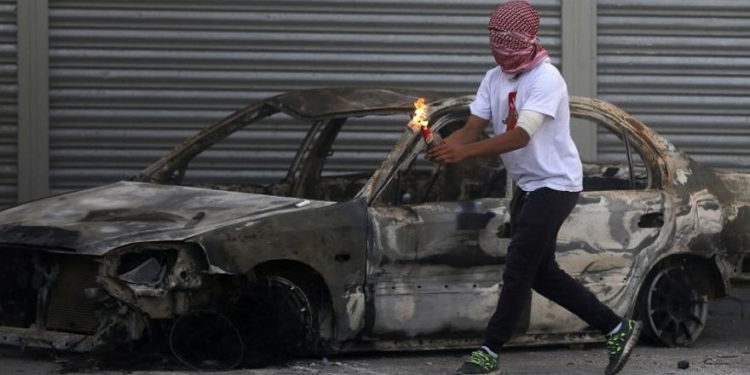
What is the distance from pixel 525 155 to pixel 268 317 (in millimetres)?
1442

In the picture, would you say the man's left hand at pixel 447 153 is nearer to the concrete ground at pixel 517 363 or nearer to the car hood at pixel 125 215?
the car hood at pixel 125 215

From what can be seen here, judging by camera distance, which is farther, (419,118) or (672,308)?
(672,308)

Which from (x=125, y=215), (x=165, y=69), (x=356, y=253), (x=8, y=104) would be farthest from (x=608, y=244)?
(x=8, y=104)

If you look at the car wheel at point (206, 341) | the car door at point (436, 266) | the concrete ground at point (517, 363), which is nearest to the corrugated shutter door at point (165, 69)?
the concrete ground at point (517, 363)

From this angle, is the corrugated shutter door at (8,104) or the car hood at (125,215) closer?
the car hood at (125,215)

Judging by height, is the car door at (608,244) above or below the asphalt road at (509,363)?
above

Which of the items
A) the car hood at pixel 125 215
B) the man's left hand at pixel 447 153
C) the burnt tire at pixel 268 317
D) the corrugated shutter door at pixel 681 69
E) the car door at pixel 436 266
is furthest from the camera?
the corrugated shutter door at pixel 681 69

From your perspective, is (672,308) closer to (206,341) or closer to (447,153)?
(447,153)

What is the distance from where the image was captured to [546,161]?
24.7 feet

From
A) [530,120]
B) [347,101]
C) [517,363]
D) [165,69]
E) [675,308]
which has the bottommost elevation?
[517,363]

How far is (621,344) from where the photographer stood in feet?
25.5

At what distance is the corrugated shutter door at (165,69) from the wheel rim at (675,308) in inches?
112

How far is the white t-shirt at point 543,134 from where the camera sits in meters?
7.46

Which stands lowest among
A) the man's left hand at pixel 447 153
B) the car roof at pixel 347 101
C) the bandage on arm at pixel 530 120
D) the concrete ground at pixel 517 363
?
the concrete ground at pixel 517 363
